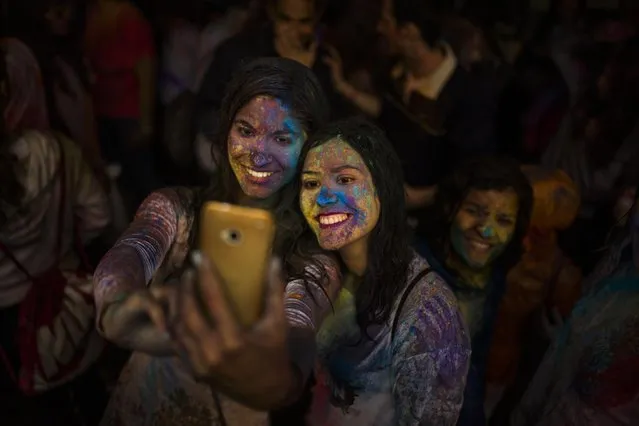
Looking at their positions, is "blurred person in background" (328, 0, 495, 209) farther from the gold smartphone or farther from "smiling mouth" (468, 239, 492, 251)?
the gold smartphone

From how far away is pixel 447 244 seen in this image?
4.38 feet

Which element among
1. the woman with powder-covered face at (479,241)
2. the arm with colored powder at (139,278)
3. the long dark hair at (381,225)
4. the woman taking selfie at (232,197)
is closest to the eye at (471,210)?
the woman with powder-covered face at (479,241)

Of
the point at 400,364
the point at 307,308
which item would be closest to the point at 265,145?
the point at 307,308

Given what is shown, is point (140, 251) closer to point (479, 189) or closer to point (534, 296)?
point (479, 189)

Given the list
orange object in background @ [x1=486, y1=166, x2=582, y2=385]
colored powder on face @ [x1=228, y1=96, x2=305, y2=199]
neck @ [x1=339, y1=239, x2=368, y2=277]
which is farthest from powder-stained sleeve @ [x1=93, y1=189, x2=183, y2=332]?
orange object in background @ [x1=486, y1=166, x2=582, y2=385]

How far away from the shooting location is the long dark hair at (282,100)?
97 cm

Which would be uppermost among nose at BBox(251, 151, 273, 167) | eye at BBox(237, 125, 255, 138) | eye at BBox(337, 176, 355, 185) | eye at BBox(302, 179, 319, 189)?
eye at BBox(337, 176, 355, 185)

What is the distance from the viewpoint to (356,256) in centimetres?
99

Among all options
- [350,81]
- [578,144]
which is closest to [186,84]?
[350,81]

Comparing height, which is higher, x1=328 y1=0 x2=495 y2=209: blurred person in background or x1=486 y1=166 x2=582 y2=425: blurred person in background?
x1=328 y1=0 x2=495 y2=209: blurred person in background

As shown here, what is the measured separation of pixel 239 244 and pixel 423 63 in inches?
41.5

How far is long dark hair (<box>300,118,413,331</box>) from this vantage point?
0.94 metres

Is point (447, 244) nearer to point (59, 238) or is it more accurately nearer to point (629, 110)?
point (629, 110)

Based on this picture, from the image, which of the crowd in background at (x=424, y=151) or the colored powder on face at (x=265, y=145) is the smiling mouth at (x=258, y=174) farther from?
the crowd in background at (x=424, y=151)
